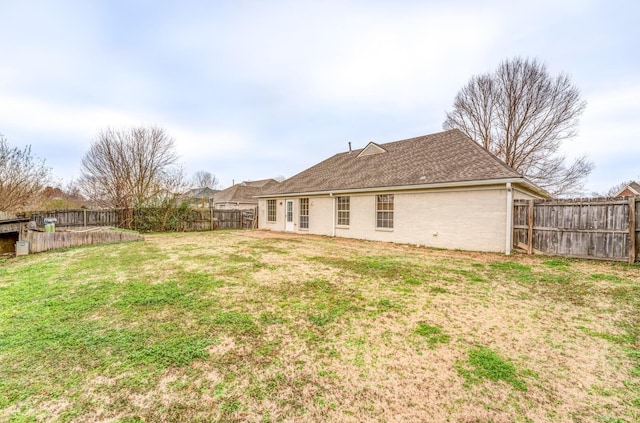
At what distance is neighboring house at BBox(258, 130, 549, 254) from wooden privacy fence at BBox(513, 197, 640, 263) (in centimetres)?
49

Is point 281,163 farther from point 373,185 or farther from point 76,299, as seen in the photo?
point 76,299

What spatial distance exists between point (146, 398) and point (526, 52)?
23609mm

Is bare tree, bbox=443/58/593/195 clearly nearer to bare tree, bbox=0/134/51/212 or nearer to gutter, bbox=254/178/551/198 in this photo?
gutter, bbox=254/178/551/198

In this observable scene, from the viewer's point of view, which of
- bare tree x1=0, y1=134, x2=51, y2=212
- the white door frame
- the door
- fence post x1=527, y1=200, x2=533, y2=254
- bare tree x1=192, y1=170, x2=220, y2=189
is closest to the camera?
fence post x1=527, y1=200, x2=533, y2=254

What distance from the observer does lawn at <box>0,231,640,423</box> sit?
1.98 meters

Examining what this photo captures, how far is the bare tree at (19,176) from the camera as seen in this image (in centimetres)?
1055

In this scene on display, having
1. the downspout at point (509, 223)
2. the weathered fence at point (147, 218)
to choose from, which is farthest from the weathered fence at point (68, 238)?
the downspout at point (509, 223)

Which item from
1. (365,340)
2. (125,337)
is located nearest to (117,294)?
(125,337)

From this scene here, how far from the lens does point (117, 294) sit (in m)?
4.39

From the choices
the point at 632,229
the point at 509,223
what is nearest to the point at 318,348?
the point at 509,223

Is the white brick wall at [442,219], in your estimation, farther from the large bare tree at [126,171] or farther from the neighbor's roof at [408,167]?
the large bare tree at [126,171]

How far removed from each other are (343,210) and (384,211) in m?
2.34

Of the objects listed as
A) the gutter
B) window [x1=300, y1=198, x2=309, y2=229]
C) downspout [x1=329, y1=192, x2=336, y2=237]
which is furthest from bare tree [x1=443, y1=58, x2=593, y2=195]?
window [x1=300, y1=198, x2=309, y2=229]

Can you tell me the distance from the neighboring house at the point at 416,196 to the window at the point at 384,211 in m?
0.04
